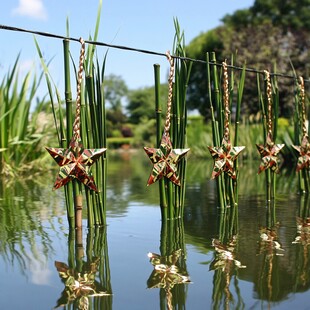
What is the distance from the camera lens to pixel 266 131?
3180 mm

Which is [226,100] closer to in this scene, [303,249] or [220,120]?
[220,120]

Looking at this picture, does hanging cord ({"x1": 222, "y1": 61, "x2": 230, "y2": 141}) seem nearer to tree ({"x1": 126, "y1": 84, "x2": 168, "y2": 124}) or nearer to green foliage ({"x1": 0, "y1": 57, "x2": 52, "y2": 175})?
green foliage ({"x1": 0, "y1": 57, "x2": 52, "y2": 175})

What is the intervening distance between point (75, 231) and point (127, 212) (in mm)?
822

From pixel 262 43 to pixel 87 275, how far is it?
774 inches

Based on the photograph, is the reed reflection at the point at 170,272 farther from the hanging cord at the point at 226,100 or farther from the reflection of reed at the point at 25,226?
the hanging cord at the point at 226,100

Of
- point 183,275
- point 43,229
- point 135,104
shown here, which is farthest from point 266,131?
point 135,104

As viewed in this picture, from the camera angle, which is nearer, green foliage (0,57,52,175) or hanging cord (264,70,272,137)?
hanging cord (264,70,272,137)

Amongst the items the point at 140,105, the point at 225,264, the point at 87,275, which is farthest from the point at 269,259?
the point at 140,105

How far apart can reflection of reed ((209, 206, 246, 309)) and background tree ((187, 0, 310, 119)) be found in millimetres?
11580

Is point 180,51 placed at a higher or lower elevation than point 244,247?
higher

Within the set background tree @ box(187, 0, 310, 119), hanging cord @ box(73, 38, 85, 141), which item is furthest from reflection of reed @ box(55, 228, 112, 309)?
background tree @ box(187, 0, 310, 119)

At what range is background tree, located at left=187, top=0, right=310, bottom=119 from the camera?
19.6 metres

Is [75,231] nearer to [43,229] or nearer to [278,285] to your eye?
[43,229]

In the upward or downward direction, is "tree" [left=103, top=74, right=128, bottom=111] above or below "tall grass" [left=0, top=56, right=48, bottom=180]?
above
